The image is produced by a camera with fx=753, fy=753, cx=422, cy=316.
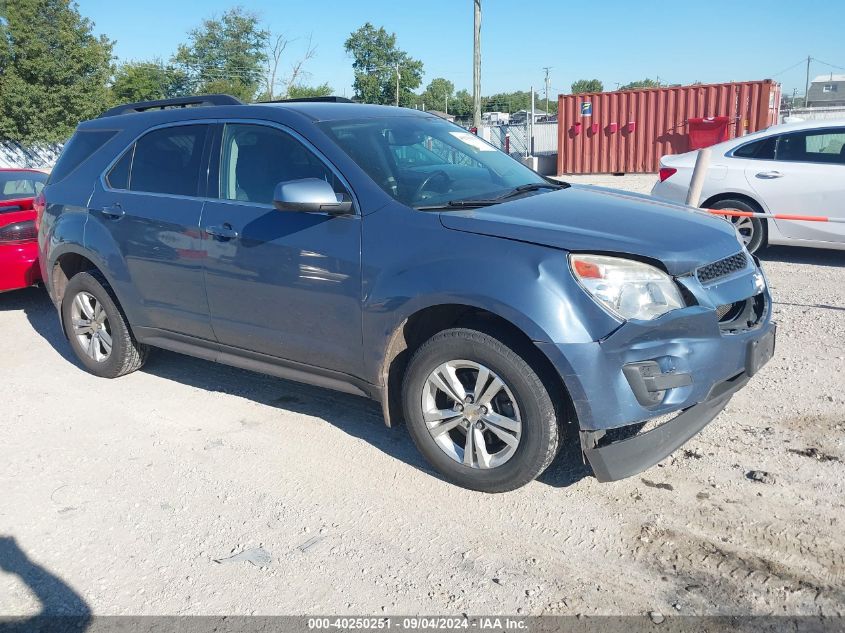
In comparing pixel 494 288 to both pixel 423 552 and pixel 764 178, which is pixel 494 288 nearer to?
pixel 423 552

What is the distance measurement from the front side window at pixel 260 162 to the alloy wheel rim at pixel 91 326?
1.66 m

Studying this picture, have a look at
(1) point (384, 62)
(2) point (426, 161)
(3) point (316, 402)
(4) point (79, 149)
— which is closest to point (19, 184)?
(4) point (79, 149)

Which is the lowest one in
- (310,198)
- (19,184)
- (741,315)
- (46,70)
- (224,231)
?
(741,315)

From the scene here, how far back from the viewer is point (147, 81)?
4806 cm

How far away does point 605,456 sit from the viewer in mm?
3230

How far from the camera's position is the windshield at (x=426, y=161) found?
3980 millimetres

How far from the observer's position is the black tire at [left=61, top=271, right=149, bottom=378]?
5285mm

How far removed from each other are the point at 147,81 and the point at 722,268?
5057 cm

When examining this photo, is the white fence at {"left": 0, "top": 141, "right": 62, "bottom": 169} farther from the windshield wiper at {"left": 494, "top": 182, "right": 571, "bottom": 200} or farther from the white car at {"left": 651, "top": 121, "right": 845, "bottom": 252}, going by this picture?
the windshield wiper at {"left": 494, "top": 182, "right": 571, "bottom": 200}

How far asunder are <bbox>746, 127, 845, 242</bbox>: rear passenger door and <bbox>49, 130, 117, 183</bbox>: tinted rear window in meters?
6.71

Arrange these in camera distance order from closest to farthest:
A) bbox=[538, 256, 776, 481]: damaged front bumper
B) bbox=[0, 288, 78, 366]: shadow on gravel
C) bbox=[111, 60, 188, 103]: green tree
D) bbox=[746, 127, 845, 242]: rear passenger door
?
bbox=[538, 256, 776, 481]: damaged front bumper, bbox=[0, 288, 78, 366]: shadow on gravel, bbox=[746, 127, 845, 242]: rear passenger door, bbox=[111, 60, 188, 103]: green tree

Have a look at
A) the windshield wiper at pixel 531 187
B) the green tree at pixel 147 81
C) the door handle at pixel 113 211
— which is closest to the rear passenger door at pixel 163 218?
the door handle at pixel 113 211

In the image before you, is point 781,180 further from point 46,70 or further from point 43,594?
point 46,70

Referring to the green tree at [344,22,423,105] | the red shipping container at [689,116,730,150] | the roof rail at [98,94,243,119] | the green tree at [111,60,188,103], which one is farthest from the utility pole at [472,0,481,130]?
the green tree at [344,22,423,105]
